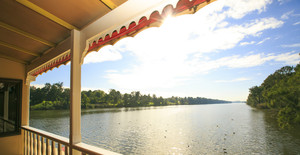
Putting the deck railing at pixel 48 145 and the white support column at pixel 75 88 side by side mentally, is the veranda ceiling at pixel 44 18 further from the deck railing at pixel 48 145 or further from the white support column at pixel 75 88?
the deck railing at pixel 48 145

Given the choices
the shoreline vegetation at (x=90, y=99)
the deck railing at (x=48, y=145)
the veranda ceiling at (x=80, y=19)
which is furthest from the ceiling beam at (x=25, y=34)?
the shoreline vegetation at (x=90, y=99)

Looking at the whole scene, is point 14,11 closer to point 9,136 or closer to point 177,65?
point 9,136

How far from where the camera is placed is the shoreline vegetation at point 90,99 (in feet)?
108

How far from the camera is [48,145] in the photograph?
2012mm

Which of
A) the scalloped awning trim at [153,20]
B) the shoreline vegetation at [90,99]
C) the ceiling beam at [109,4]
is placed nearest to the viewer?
the scalloped awning trim at [153,20]

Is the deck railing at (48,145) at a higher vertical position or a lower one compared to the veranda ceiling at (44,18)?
lower

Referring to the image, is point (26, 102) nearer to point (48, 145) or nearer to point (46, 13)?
point (48, 145)

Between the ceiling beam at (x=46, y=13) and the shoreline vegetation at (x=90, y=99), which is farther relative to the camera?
the shoreline vegetation at (x=90, y=99)

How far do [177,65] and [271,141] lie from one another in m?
47.4

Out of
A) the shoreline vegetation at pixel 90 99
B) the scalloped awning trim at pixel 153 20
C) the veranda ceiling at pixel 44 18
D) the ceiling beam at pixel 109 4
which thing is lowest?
the shoreline vegetation at pixel 90 99

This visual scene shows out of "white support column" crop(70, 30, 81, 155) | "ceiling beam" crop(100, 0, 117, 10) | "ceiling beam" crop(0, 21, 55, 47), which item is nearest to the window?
"ceiling beam" crop(0, 21, 55, 47)

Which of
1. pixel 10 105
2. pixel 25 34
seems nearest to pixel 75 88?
pixel 25 34

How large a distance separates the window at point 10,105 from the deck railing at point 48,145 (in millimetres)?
203

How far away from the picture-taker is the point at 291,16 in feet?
137
